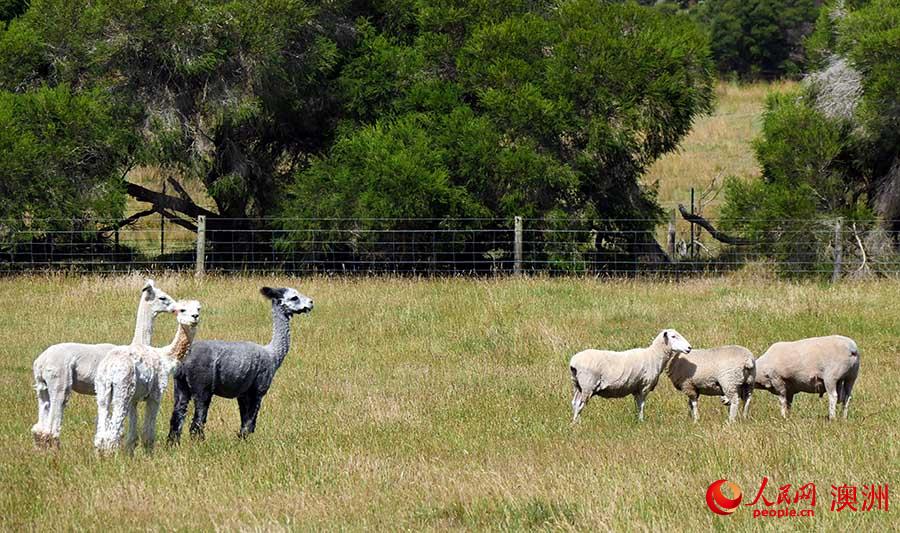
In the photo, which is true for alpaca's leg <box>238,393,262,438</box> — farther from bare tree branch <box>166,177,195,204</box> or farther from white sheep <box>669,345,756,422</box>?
bare tree branch <box>166,177,195,204</box>

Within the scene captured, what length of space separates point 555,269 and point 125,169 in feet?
30.5

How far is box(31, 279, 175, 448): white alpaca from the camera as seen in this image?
9750 mm

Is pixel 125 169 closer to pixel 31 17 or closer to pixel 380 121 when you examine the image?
pixel 31 17

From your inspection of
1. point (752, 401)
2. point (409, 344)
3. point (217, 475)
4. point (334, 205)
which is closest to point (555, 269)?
point (334, 205)

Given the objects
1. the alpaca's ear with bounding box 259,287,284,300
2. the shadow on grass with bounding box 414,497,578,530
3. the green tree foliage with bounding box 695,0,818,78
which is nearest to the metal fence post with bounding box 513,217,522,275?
the alpaca's ear with bounding box 259,287,284,300

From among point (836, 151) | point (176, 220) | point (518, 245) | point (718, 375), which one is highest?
point (836, 151)

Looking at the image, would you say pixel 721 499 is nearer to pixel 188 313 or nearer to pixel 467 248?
pixel 188 313

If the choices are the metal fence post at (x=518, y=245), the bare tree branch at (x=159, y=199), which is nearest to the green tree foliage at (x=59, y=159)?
the bare tree branch at (x=159, y=199)

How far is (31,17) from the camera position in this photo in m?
25.4

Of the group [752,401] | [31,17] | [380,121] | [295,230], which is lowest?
[752,401]

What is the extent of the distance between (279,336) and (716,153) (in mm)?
33647

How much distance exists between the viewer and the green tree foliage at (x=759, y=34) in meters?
55.8

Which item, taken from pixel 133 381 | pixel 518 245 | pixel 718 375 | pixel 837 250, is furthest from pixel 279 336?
pixel 837 250

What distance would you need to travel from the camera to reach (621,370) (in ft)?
39.1
